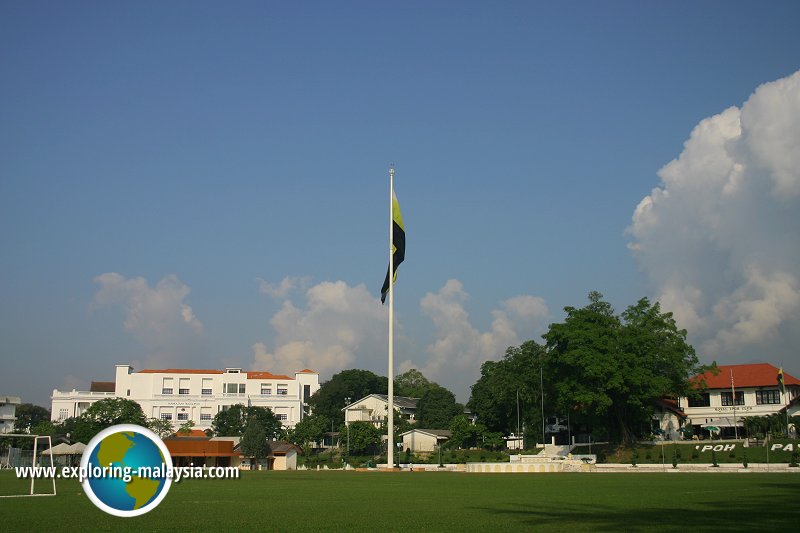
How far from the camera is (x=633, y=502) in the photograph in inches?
802

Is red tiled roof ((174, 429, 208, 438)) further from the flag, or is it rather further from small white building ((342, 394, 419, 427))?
the flag

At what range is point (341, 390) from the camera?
13488cm

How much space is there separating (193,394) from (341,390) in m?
25.1

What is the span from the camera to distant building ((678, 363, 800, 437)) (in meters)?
75.4

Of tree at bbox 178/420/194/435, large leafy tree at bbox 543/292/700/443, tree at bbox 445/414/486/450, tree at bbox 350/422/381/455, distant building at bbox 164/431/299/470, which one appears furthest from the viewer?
tree at bbox 178/420/194/435

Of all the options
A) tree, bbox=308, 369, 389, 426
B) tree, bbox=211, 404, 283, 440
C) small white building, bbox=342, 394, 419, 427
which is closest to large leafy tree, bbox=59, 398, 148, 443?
tree, bbox=211, 404, 283, 440

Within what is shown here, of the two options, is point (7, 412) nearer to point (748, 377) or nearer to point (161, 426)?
point (161, 426)

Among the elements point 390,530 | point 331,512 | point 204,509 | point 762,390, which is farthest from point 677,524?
point 762,390

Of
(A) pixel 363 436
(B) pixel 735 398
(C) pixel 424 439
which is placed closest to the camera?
(B) pixel 735 398

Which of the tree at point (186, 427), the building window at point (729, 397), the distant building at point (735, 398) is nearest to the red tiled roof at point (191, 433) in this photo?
the tree at point (186, 427)

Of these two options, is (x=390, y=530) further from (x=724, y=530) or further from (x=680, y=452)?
(x=680, y=452)

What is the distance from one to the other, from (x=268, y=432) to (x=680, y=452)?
63042 mm

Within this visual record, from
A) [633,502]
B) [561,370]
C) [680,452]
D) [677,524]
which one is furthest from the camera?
[561,370]

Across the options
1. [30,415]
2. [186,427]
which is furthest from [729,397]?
[30,415]
